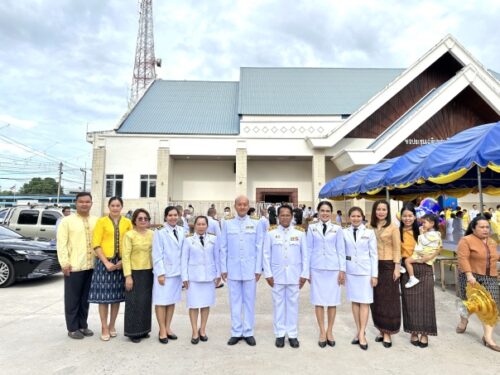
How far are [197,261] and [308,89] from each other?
24.4m

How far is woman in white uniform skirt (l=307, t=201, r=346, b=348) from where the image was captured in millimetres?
4230

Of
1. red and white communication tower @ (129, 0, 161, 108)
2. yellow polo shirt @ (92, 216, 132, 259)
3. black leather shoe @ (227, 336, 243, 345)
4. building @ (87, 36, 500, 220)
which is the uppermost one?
red and white communication tower @ (129, 0, 161, 108)

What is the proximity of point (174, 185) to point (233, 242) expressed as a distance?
67.1 ft

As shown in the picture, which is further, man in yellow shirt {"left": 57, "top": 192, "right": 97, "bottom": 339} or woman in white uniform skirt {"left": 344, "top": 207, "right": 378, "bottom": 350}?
man in yellow shirt {"left": 57, "top": 192, "right": 97, "bottom": 339}

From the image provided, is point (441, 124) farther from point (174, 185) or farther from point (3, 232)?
point (3, 232)

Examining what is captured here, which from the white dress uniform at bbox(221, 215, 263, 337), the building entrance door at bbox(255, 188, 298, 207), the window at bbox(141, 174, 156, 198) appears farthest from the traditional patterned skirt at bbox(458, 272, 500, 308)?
the window at bbox(141, 174, 156, 198)

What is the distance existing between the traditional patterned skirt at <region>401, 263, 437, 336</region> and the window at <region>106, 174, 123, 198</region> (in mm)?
20733

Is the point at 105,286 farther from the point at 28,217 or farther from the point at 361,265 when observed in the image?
the point at 28,217

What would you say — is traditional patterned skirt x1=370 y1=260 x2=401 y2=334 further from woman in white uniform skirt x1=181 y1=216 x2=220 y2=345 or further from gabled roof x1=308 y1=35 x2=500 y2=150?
gabled roof x1=308 y1=35 x2=500 y2=150

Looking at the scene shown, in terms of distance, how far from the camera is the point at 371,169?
436 inches

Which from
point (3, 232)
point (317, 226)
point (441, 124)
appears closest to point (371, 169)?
point (317, 226)

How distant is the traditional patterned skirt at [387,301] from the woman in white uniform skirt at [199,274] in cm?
212

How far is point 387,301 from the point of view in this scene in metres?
4.26

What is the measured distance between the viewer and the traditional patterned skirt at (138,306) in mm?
4250
